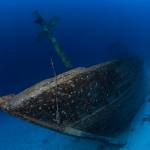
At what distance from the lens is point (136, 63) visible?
24.8ft

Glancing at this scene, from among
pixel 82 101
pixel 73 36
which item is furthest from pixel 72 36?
pixel 82 101

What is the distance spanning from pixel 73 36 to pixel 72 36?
0.13 feet

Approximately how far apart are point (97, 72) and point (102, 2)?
21.7ft

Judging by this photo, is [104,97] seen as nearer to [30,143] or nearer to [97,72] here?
[97,72]

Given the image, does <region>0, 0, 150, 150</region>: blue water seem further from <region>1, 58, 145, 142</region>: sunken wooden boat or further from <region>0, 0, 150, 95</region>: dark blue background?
<region>1, 58, 145, 142</region>: sunken wooden boat

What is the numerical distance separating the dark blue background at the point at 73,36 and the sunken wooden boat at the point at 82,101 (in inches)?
137

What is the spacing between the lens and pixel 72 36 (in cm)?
1110

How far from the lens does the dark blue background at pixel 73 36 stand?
10422 millimetres

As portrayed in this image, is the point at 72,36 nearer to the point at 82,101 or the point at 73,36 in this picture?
the point at 73,36

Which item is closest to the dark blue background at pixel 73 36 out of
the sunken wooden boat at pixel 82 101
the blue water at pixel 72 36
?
the blue water at pixel 72 36

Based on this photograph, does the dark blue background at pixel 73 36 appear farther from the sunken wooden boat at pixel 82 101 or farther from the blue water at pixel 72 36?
the sunken wooden boat at pixel 82 101

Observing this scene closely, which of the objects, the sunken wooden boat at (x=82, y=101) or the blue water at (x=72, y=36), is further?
the blue water at (x=72, y=36)

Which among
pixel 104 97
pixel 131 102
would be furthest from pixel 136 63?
pixel 104 97

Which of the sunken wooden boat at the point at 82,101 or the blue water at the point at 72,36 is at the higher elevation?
the blue water at the point at 72,36
